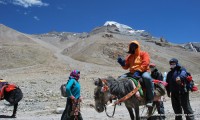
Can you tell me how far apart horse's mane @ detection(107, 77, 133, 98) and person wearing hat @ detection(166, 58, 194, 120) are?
173 centimetres

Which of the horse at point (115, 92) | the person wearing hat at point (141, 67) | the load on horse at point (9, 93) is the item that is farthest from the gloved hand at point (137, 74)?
the load on horse at point (9, 93)

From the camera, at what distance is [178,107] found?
408 inches

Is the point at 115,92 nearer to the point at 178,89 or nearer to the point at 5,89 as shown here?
the point at 178,89

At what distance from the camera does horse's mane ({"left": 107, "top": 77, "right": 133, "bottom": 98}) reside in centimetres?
856

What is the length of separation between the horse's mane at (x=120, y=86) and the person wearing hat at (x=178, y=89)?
1727mm

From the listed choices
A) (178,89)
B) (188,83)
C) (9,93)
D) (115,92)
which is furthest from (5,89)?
(188,83)

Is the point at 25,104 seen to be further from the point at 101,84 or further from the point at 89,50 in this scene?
the point at 89,50

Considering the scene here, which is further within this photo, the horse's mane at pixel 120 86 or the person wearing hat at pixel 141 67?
the person wearing hat at pixel 141 67

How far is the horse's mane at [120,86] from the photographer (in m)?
8.56

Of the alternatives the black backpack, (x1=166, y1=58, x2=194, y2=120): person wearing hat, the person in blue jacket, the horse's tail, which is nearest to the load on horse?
the horse's tail

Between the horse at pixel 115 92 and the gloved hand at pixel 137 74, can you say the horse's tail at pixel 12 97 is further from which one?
the gloved hand at pixel 137 74

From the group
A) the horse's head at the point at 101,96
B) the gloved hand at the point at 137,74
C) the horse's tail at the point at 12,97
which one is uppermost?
the gloved hand at the point at 137,74

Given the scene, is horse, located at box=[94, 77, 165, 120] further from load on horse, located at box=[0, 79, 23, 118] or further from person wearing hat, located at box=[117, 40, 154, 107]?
load on horse, located at box=[0, 79, 23, 118]

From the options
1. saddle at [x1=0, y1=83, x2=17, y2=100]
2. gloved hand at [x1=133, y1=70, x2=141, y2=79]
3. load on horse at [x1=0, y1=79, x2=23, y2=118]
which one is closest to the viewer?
gloved hand at [x1=133, y1=70, x2=141, y2=79]
